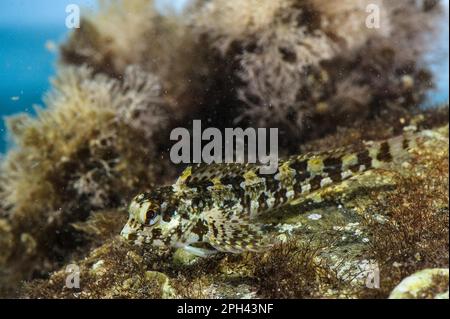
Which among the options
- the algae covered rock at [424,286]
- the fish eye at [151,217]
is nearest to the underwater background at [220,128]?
the fish eye at [151,217]

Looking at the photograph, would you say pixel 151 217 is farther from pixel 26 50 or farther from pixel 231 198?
pixel 26 50

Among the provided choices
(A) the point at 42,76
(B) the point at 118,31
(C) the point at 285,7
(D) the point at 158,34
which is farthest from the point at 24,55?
(C) the point at 285,7

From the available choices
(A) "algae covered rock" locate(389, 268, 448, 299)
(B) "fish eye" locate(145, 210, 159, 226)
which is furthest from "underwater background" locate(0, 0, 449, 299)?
(A) "algae covered rock" locate(389, 268, 448, 299)

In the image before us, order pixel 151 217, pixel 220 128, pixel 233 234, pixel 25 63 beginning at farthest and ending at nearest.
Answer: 1. pixel 25 63
2. pixel 220 128
3. pixel 151 217
4. pixel 233 234

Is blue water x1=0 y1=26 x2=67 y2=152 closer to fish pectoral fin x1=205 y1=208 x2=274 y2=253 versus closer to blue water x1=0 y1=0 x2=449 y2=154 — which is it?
blue water x1=0 y1=0 x2=449 y2=154

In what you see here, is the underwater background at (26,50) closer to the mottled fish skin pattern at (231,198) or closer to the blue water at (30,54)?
the blue water at (30,54)

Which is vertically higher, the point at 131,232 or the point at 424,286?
the point at 131,232

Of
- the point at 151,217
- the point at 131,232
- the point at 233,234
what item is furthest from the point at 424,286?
the point at 131,232
